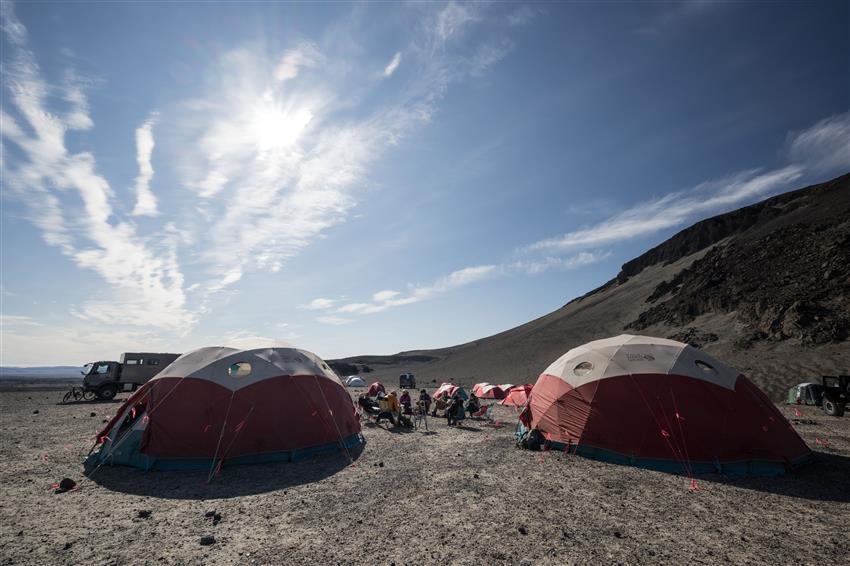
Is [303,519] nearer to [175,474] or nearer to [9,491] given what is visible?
[175,474]

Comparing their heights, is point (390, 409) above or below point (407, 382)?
above

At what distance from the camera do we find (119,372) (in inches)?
1221

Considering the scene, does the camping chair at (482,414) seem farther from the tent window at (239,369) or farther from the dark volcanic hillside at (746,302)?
→ the dark volcanic hillside at (746,302)

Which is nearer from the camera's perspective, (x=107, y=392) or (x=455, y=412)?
(x=455, y=412)

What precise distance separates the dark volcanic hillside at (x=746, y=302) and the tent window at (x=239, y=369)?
37.1 meters

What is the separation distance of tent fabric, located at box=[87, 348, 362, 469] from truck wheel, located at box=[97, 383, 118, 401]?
80.4 feet

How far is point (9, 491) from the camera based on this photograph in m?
8.45

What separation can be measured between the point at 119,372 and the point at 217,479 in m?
28.5

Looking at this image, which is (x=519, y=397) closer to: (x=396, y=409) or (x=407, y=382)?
(x=396, y=409)

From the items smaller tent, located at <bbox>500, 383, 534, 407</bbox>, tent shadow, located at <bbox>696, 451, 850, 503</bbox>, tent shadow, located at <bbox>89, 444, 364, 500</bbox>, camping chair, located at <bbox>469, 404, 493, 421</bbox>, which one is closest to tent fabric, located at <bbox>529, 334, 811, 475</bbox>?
tent shadow, located at <bbox>696, 451, 850, 503</bbox>

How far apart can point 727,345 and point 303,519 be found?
49948mm

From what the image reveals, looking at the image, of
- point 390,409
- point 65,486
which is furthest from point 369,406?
point 65,486

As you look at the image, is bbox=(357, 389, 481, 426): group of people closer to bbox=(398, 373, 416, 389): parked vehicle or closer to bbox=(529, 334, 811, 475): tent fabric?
bbox=(529, 334, 811, 475): tent fabric

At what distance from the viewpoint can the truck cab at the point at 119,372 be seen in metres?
30.0
